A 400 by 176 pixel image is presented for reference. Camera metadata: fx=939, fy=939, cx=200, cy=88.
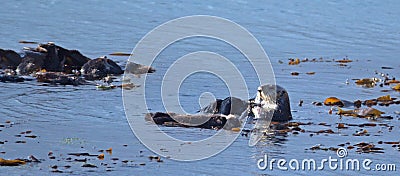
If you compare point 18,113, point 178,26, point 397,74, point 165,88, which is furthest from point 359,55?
point 18,113

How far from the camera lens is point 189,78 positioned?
40.3 ft

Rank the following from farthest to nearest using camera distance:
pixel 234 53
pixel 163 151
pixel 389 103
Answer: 1. pixel 234 53
2. pixel 389 103
3. pixel 163 151

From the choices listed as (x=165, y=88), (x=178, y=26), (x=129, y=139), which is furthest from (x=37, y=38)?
(x=129, y=139)

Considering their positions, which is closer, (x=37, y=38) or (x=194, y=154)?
(x=194, y=154)

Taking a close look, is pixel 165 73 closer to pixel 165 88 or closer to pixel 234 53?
pixel 165 88

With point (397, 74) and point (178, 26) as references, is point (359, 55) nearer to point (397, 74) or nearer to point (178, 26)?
point (397, 74)

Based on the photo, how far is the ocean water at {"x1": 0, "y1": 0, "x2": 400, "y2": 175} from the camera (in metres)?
7.95

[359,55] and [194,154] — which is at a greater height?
[359,55]

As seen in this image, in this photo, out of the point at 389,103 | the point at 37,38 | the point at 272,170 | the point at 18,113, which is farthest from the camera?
the point at 37,38

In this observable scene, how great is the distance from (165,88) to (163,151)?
11.4 ft

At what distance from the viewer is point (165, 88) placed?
11.5 metres

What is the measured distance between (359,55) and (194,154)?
326 inches

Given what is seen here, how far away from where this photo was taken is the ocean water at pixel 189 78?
7953mm

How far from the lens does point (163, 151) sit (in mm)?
8062
